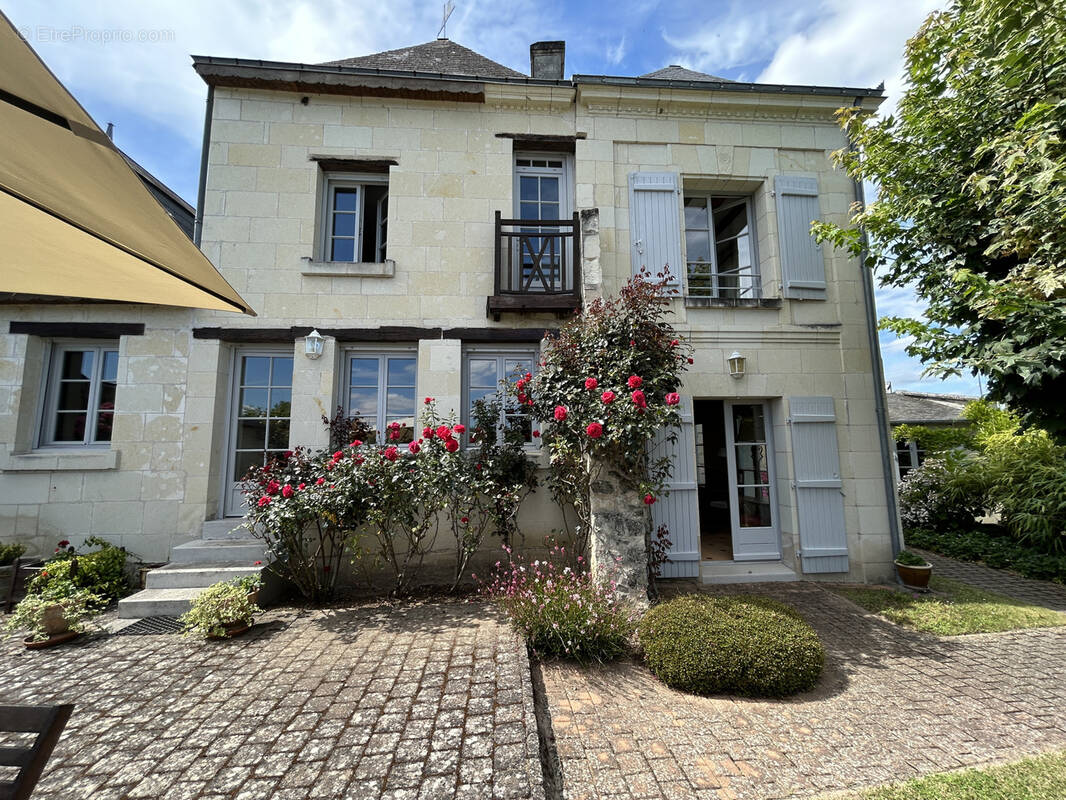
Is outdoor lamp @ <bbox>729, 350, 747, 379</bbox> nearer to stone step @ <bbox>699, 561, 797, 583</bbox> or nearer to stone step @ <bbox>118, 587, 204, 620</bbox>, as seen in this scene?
stone step @ <bbox>699, 561, 797, 583</bbox>

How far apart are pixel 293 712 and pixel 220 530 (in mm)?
3077

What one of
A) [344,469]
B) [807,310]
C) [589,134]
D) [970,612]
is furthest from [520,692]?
[589,134]

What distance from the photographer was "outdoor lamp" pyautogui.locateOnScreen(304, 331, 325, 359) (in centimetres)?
493

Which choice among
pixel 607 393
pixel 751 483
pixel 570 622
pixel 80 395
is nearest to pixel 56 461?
pixel 80 395

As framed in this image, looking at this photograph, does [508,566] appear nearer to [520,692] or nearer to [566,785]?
[520,692]

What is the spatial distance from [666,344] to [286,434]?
4.60m

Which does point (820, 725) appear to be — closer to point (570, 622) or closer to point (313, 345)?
point (570, 622)

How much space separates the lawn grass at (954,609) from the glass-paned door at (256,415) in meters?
6.96

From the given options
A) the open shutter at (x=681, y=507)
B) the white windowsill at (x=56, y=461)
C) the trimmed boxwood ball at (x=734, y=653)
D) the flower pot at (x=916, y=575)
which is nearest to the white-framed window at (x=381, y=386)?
the white windowsill at (x=56, y=461)

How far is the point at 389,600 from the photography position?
4328 millimetres

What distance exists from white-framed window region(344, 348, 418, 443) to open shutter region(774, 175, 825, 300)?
507 centimetres

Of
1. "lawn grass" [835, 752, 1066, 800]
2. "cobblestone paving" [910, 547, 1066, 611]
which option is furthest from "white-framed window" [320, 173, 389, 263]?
"cobblestone paving" [910, 547, 1066, 611]

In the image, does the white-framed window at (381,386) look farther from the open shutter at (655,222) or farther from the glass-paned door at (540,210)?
the open shutter at (655,222)

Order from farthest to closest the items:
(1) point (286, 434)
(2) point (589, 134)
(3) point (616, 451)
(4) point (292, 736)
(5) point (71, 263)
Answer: (2) point (589, 134), (1) point (286, 434), (3) point (616, 451), (4) point (292, 736), (5) point (71, 263)
